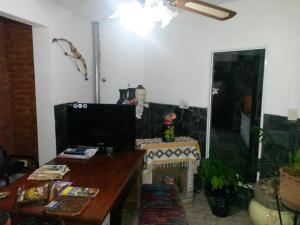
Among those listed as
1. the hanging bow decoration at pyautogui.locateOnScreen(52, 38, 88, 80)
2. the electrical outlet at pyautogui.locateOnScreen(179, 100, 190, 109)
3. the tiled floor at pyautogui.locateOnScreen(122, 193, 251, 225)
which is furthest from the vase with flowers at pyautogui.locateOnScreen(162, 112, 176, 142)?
the hanging bow decoration at pyautogui.locateOnScreen(52, 38, 88, 80)

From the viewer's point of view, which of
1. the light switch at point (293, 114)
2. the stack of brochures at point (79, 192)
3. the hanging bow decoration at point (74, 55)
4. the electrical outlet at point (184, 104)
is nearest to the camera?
the stack of brochures at point (79, 192)

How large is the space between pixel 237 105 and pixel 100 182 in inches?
70.7

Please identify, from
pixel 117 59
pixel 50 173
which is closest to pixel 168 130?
pixel 117 59

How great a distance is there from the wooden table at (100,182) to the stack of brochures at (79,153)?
0.20ft

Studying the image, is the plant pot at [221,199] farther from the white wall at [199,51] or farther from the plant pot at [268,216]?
the white wall at [199,51]

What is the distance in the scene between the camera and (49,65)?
2.53 m

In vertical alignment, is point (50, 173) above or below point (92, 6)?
below

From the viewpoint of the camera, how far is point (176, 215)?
184 cm

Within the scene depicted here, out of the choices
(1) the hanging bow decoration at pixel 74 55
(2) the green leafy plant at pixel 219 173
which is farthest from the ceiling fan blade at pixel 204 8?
(1) the hanging bow decoration at pixel 74 55

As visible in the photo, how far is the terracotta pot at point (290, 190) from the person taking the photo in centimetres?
163

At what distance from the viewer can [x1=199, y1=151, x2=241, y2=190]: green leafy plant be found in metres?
2.44

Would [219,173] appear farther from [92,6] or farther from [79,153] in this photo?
[92,6]

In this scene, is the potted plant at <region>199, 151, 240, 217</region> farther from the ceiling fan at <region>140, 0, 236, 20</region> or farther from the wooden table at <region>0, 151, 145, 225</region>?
the ceiling fan at <region>140, 0, 236, 20</region>

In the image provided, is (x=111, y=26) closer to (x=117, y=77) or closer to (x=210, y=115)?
(x=117, y=77)
